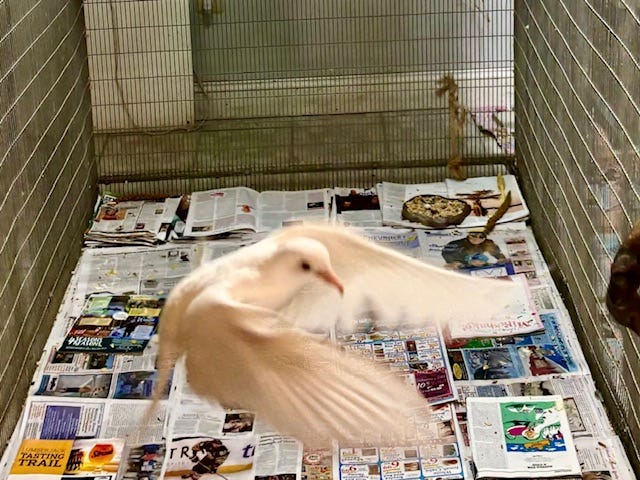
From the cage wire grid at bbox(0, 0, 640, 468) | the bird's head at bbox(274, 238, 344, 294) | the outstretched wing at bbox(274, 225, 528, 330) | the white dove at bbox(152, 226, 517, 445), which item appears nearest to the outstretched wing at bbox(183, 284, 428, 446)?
the white dove at bbox(152, 226, 517, 445)

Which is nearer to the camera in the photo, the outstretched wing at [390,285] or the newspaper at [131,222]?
the outstretched wing at [390,285]

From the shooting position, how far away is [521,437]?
2.36 m

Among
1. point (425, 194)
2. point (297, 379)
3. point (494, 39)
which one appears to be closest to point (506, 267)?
point (425, 194)

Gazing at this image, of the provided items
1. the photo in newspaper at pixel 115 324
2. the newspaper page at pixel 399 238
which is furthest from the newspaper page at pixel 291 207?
the photo in newspaper at pixel 115 324

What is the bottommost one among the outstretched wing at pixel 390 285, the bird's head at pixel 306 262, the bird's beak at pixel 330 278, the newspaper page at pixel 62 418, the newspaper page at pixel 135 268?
the bird's beak at pixel 330 278

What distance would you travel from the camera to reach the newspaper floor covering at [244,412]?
2346 mm

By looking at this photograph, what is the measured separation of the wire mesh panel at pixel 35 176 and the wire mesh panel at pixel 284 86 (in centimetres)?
34

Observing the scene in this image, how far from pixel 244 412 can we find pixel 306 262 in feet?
3.11

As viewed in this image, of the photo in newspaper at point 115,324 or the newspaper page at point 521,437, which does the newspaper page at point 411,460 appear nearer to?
the newspaper page at point 521,437

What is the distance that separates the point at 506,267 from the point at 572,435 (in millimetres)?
763

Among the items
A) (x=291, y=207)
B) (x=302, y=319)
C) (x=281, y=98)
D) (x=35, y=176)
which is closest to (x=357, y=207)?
(x=291, y=207)

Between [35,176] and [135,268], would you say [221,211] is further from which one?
[35,176]

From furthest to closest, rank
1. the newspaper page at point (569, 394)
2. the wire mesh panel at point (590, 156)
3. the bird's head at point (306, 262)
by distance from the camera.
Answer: the newspaper page at point (569, 394) → the wire mesh panel at point (590, 156) → the bird's head at point (306, 262)

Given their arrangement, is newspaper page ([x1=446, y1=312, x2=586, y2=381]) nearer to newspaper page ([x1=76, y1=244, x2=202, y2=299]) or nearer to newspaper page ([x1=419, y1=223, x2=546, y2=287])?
newspaper page ([x1=419, y1=223, x2=546, y2=287])
